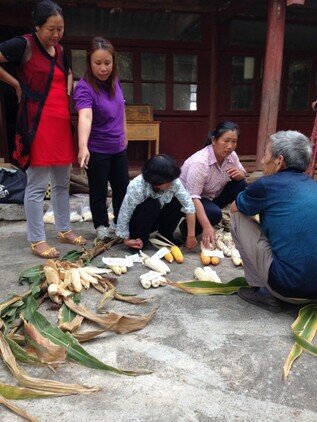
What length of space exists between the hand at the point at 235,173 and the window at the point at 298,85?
4.56 m

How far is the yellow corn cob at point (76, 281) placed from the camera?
2.47 m

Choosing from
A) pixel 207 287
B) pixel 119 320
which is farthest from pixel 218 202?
pixel 119 320

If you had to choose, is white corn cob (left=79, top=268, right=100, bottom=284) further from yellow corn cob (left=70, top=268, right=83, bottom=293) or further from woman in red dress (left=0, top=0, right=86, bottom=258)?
woman in red dress (left=0, top=0, right=86, bottom=258)

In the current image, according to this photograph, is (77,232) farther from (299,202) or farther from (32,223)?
(299,202)

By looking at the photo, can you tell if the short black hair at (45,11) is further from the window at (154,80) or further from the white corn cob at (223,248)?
the window at (154,80)

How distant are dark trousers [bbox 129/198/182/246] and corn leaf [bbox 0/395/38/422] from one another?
1.79m

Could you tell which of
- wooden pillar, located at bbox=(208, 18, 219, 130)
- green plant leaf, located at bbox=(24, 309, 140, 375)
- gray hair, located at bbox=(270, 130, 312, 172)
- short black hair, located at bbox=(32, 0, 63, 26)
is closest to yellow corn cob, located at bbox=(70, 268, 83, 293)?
green plant leaf, located at bbox=(24, 309, 140, 375)

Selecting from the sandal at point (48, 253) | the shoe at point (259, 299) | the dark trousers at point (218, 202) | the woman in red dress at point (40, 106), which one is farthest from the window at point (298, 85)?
the sandal at point (48, 253)

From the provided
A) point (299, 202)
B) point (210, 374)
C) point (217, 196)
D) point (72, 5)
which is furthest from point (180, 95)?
Result: point (210, 374)

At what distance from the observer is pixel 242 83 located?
7004mm

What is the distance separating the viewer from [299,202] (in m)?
2.08

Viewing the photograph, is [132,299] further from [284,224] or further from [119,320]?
[284,224]

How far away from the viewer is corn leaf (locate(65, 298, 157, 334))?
207 centimetres

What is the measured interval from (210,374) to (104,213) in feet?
6.47
